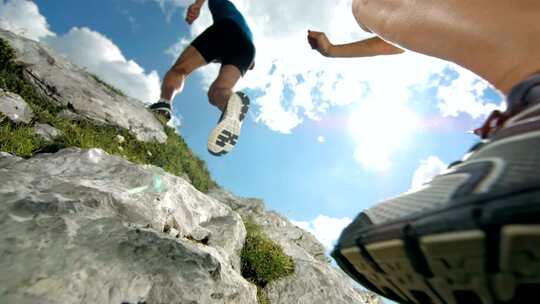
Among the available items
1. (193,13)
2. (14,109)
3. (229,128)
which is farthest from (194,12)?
(14,109)

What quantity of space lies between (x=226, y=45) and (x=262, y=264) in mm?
3465

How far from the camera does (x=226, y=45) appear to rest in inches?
221

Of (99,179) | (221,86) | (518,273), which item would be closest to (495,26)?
(518,273)

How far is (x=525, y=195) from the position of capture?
0.53 metres

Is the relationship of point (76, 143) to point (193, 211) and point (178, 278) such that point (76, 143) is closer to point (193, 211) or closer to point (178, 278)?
point (193, 211)

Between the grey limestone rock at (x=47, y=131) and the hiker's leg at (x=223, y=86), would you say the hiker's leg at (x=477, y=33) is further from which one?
the grey limestone rock at (x=47, y=131)

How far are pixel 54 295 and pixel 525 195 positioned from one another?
83.2 inches

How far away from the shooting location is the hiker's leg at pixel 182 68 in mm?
5891

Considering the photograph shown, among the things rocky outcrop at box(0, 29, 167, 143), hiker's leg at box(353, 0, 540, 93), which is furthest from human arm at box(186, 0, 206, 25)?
hiker's leg at box(353, 0, 540, 93)

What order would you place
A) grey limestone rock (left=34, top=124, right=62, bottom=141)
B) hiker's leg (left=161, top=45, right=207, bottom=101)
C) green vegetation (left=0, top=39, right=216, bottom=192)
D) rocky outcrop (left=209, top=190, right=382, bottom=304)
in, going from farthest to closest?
hiker's leg (left=161, top=45, right=207, bottom=101)
rocky outcrop (left=209, top=190, right=382, bottom=304)
grey limestone rock (left=34, top=124, right=62, bottom=141)
green vegetation (left=0, top=39, right=216, bottom=192)

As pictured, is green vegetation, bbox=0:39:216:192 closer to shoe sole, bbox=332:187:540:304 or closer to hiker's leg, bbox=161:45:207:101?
hiker's leg, bbox=161:45:207:101

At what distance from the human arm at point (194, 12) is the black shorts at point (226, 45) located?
519mm

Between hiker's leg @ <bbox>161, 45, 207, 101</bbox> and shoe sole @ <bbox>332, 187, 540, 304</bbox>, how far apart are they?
557cm

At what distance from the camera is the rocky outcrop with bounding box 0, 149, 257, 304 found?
1.92m
